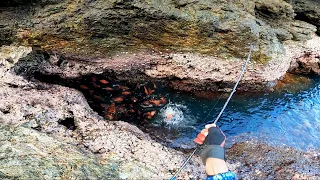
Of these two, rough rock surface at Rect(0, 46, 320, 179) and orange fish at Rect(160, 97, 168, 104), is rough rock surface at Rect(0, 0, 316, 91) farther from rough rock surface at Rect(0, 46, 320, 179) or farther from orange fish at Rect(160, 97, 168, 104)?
rough rock surface at Rect(0, 46, 320, 179)

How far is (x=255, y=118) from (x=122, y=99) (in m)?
3.95

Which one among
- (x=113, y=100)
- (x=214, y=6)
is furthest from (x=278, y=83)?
(x=113, y=100)

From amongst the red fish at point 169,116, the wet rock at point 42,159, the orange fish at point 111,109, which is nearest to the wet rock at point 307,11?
the red fish at point 169,116

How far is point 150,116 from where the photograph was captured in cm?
759

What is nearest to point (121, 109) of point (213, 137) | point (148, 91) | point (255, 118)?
point (148, 91)

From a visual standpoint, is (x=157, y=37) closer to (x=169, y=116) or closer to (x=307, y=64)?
(x=169, y=116)

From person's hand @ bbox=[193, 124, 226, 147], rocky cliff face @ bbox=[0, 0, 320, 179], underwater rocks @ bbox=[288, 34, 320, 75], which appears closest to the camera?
person's hand @ bbox=[193, 124, 226, 147]

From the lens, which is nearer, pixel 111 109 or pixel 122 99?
pixel 111 109

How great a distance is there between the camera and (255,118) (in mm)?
8156

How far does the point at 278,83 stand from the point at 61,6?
7725mm

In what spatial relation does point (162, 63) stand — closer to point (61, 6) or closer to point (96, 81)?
point (96, 81)

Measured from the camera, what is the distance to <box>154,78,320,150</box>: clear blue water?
7.23 m

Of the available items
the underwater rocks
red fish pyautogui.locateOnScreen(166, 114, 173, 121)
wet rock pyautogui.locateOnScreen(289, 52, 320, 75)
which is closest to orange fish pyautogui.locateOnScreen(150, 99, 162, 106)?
red fish pyautogui.locateOnScreen(166, 114, 173, 121)

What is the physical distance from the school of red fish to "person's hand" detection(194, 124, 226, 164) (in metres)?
2.69
